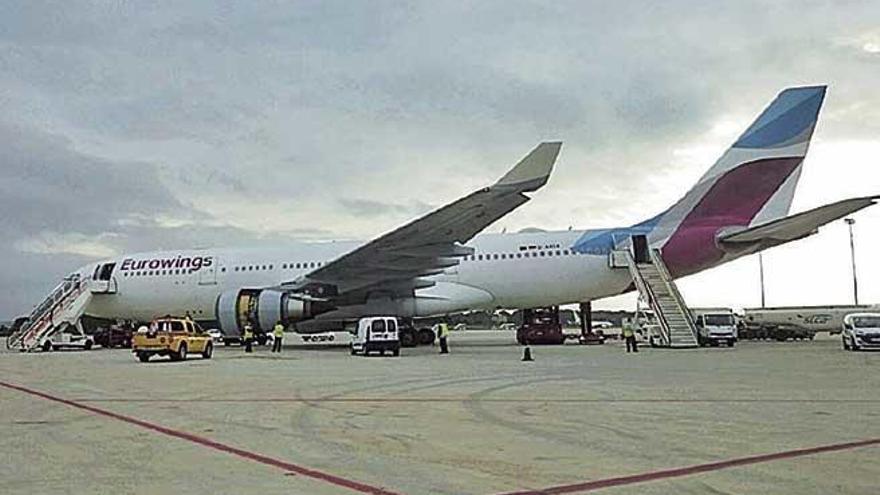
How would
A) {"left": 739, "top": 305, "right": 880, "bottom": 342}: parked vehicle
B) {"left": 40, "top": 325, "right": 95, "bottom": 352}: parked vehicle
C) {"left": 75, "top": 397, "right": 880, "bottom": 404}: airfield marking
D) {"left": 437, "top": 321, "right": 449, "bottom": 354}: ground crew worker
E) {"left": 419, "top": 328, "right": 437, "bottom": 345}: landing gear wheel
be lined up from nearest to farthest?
{"left": 75, "top": 397, "right": 880, "bottom": 404}: airfield marking < {"left": 437, "top": 321, "right": 449, "bottom": 354}: ground crew worker < {"left": 419, "top": 328, "right": 437, "bottom": 345}: landing gear wheel < {"left": 40, "top": 325, "right": 95, "bottom": 352}: parked vehicle < {"left": 739, "top": 305, "right": 880, "bottom": 342}: parked vehicle

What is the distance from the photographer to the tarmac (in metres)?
6.92

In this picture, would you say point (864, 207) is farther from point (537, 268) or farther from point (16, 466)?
point (16, 466)

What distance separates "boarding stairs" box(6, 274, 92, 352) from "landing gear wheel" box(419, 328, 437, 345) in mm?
14800

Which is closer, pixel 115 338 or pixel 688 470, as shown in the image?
pixel 688 470

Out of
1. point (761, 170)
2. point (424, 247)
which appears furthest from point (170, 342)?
point (761, 170)

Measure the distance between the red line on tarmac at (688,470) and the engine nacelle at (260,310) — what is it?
82.3ft

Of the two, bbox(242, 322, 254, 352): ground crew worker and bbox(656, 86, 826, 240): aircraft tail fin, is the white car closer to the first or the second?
bbox(656, 86, 826, 240): aircraft tail fin

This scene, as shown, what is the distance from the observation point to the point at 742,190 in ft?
Answer: 109

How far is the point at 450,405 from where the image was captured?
12.7 meters

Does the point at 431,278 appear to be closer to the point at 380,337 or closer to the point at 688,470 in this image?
the point at 380,337

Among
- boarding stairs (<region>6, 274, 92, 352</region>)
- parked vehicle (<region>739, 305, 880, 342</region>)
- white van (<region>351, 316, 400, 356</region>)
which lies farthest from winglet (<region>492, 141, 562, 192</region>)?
parked vehicle (<region>739, 305, 880, 342</region>)

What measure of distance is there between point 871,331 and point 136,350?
24.3m

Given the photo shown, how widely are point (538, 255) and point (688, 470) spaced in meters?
27.1

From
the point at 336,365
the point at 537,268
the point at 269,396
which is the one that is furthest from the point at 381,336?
the point at 269,396
